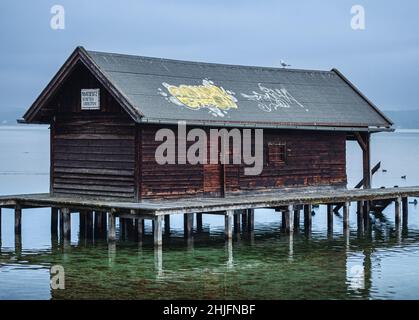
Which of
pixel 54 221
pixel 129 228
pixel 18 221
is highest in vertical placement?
pixel 18 221

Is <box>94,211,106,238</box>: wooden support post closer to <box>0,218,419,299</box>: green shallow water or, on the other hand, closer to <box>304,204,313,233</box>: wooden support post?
<box>0,218,419,299</box>: green shallow water

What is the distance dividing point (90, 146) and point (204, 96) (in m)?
4.79

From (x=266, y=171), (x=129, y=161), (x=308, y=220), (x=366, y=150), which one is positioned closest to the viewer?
(x=129, y=161)

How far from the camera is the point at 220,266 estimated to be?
1109 inches

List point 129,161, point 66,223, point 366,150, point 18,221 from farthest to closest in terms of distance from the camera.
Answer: point 366,150
point 18,221
point 66,223
point 129,161

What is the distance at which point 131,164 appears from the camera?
3256 centimetres

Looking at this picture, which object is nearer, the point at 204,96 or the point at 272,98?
the point at 204,96

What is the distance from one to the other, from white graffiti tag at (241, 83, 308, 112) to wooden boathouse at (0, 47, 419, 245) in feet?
0.22

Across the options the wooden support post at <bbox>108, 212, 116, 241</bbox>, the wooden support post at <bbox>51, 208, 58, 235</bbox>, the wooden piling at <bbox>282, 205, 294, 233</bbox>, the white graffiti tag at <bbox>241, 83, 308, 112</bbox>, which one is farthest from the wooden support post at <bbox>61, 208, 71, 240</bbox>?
the white graffiti tag at <bbox>241, 83, 308, 112</bbox>

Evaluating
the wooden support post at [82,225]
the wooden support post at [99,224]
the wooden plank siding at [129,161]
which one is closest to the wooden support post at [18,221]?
the wooden plank siding at [129,161]

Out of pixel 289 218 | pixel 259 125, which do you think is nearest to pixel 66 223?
pixel 259 125

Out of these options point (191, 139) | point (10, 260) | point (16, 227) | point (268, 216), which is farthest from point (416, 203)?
point (10, 260)

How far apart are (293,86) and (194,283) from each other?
17352 mm

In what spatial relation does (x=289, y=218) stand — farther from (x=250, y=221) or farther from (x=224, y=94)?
(x=224, y=94)
